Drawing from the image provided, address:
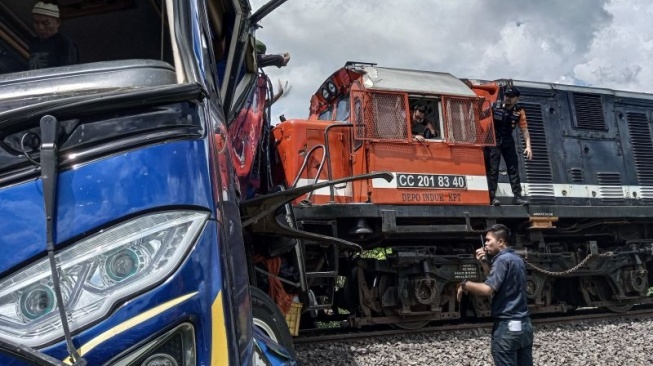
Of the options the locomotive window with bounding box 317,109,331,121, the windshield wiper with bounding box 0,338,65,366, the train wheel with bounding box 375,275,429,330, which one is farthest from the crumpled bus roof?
the windshield wiper with bounding box 0,338,65,366

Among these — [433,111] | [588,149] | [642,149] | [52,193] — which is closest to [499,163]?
[433,111]

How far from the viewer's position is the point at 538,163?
8930mm

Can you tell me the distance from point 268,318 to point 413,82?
486 centimetres

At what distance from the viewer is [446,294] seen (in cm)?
787

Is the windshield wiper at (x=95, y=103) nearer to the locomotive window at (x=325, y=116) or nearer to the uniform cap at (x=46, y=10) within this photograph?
the uniform cap at (x=46, y=10)

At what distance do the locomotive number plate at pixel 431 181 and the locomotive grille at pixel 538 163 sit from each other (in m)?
1.54

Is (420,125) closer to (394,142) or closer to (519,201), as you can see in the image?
(394,142)

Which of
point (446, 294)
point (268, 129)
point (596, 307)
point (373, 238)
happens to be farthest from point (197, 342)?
point (596, 307)

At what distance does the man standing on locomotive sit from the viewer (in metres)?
4.51

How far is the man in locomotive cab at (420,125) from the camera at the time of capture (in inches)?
305

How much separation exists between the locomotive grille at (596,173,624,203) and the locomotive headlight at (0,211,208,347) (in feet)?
30.1

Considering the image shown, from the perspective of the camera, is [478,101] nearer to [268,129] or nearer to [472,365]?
[472,365]

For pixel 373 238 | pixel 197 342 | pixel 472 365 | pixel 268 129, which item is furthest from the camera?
pixel 373 238

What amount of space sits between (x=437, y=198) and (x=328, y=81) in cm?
234
